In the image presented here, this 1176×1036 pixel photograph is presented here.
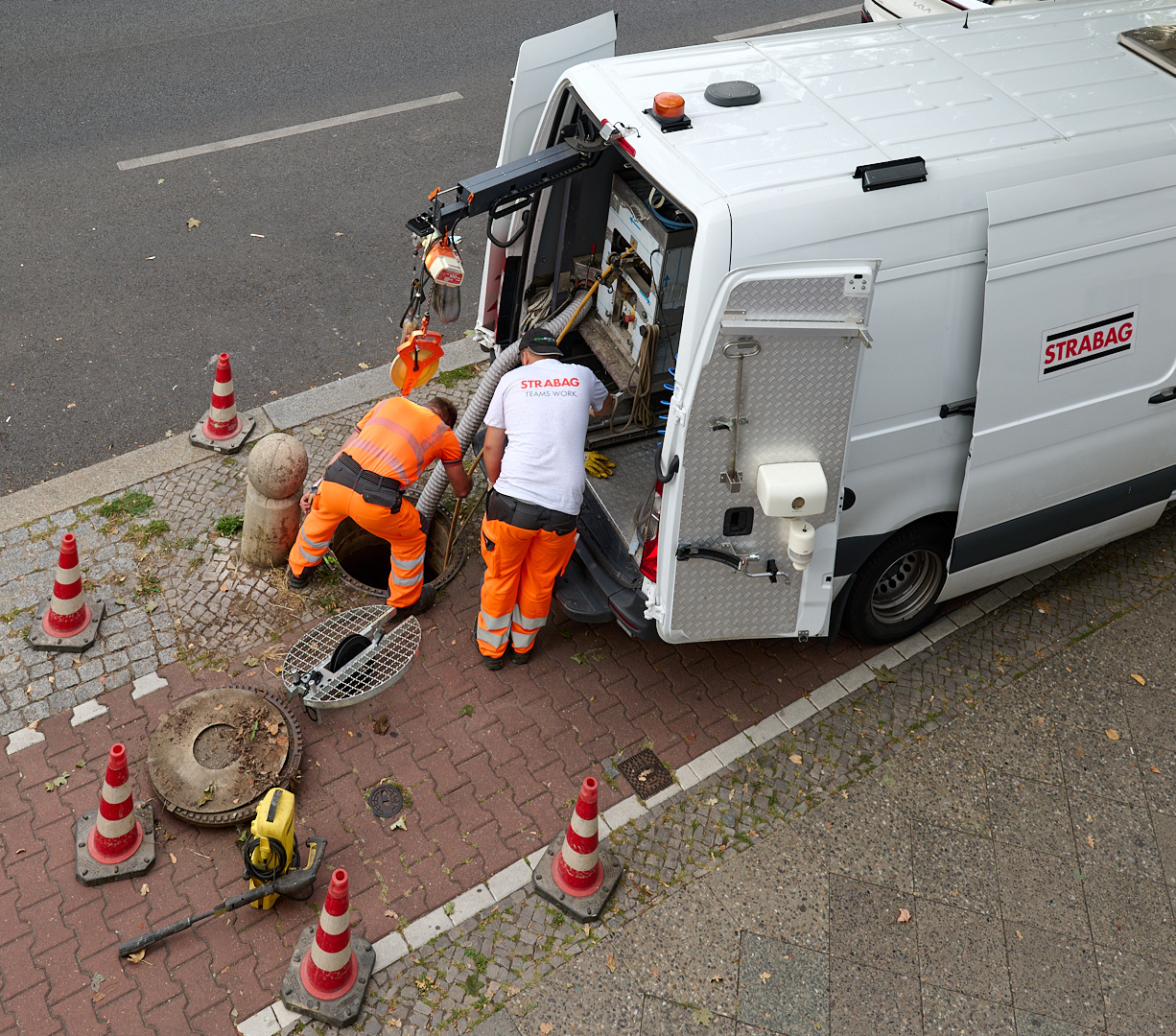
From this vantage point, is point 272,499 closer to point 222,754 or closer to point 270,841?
point 222,754

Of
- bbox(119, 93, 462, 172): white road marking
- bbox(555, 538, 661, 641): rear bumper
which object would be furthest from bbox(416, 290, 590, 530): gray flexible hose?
bbox(119, 93, 462, 172): white road marking

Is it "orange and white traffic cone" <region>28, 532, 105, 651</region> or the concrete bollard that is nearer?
"orange and white traffic cone" <region>28, 532, 105, 651</region>

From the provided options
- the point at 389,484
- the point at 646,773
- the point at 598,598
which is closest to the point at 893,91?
the point at 598,598

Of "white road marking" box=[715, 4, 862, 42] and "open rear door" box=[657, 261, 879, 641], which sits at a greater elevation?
"open rear door" box=[657, 261, 879, 641]

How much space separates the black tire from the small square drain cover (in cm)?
127

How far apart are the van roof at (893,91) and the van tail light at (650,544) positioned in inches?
55.1

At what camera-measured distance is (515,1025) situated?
13.8ft

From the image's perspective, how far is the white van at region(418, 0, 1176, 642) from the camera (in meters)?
4.22

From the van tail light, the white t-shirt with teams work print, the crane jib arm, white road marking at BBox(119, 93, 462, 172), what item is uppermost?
the crane jib arm

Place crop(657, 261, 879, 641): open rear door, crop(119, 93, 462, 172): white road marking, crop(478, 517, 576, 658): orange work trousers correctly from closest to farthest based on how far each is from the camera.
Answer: crop(657, 261, 879, 641): open rear door
crop(478, 517, 576, 658): orange work trousers
crop(119, 93, 462, 172): white road marking

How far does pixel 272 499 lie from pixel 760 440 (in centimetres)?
274

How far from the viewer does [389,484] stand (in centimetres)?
527

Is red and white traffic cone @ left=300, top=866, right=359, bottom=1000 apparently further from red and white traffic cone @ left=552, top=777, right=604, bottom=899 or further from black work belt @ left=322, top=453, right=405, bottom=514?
black work belt @ left=322, top=453, right=405, bottom=514

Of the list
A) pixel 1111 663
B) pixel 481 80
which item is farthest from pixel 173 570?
pixel 481 80
